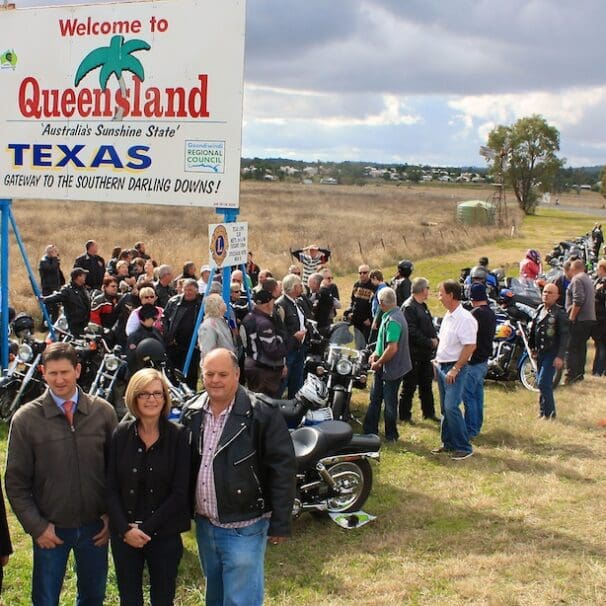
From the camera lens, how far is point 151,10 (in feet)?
25.1

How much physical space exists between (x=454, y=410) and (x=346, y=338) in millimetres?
1351

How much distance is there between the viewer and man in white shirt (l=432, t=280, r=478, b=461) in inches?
268

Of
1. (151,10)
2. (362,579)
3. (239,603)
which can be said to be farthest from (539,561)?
(151,10)

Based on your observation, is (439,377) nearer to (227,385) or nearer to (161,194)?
(161,194)

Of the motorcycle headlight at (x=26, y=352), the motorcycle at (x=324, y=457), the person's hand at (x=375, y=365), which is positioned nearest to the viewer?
the motorcycle at (x=324, y=457)

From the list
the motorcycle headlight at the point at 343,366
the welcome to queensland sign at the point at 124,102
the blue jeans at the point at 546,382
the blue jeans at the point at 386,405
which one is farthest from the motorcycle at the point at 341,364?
the blue jeans at the point at 546,382

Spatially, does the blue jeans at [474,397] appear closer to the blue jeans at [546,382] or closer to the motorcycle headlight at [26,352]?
the blue jeans at [546,382]

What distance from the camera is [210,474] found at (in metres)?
3.41

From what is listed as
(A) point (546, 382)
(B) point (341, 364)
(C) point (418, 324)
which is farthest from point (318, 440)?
(A) point (546, 382)

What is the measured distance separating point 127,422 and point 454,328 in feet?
13.6

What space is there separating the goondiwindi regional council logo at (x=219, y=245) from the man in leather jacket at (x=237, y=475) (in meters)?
3.99

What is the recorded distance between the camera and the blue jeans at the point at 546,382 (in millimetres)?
7883

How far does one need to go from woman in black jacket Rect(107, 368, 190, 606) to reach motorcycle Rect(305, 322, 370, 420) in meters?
3.40

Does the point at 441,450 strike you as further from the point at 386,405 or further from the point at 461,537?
the point at 461,537
